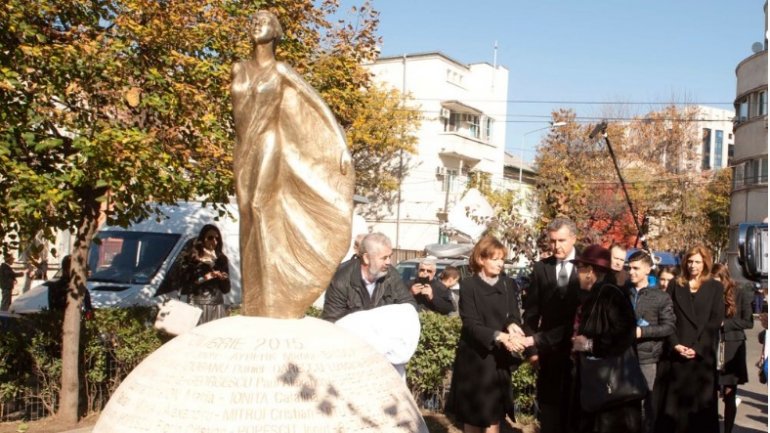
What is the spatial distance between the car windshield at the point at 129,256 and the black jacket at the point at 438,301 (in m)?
4.37

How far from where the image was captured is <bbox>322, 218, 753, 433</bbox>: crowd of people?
593 cm

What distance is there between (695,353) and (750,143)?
93.4 feet

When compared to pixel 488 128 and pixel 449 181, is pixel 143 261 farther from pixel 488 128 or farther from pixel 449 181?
pixel 488 128

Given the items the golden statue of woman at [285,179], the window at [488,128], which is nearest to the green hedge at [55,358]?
the golden statue of woman at [285,179]

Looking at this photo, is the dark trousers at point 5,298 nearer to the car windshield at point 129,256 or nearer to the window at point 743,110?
the car windshield at point 129,256

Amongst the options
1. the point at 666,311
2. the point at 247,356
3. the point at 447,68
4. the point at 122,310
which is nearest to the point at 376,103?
the point at 447,68

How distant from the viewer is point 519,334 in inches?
250

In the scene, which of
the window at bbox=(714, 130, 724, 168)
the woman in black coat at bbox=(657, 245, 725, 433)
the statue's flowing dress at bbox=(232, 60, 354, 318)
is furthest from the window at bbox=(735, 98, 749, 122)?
the window at bbox=(714, 130, 724, 168)

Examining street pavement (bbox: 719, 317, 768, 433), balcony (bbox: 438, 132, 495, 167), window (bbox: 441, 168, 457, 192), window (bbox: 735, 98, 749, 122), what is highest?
window (bbox: 735, 98, 749, 122)

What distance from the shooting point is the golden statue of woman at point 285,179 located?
17.8ft

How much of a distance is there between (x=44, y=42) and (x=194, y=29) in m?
1.41

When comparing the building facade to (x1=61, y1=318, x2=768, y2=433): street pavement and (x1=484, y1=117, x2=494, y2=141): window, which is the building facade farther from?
(x1=61, y1=318, x2=768, y2=433): street pavement

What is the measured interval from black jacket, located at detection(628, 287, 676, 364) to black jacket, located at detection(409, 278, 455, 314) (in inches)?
128

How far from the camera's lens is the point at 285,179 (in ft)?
18.1
